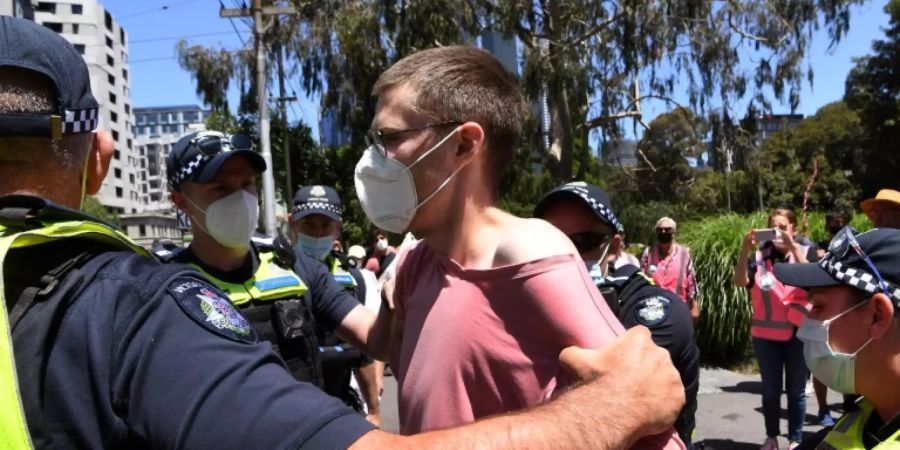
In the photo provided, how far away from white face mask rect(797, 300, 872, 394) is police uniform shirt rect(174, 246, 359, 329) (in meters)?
1.62

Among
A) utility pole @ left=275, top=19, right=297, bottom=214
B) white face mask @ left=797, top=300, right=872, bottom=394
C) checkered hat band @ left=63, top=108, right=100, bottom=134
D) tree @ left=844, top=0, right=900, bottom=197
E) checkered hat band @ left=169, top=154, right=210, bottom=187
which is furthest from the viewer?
tree @ left=844, top=0, right=900, bottom=197

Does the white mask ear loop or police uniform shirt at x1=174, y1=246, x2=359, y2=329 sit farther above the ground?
the white mask ear loop

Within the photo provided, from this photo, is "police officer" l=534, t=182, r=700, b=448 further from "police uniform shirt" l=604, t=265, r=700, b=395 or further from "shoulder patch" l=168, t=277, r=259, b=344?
"shoulder patch" l=168, t=277, r=259, b=344

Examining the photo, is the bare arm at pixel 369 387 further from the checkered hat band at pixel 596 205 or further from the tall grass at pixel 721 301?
the tall grass at pixel 721 301

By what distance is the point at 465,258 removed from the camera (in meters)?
1.66

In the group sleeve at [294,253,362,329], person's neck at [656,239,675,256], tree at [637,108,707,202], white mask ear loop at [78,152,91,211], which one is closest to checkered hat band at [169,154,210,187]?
sleeve at [294,253,362,329]

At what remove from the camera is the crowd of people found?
1096 millimetres

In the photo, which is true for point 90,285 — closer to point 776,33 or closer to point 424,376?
point 424,376

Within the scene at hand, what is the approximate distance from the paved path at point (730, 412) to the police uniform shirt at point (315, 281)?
11.9ft

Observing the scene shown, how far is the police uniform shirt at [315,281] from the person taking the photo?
2832mm

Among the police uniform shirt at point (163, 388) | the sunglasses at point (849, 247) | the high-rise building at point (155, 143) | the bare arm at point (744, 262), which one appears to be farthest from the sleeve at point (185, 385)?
the high-rise building at point (155, 143)

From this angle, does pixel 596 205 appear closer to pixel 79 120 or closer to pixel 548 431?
pixel 548 431

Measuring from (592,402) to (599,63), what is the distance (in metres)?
19.1

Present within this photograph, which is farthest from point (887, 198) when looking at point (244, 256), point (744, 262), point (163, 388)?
point (163, 388)
